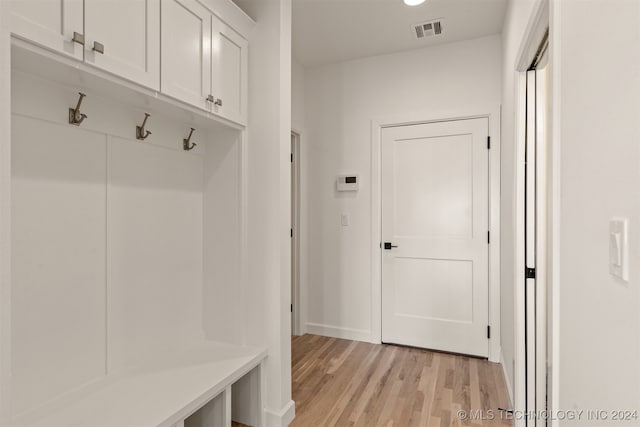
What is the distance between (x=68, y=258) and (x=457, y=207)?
9.04ft

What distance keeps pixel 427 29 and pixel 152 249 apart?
2603 mm

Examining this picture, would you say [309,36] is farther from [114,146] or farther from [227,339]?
[227,339]

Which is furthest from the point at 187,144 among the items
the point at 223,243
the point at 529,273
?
the point at 529,273

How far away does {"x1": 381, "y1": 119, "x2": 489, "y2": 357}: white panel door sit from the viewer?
3059mm

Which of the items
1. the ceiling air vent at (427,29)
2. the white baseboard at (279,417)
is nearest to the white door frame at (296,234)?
the ceiling air vent at (427,29)

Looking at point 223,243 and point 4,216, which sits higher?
point 4,216

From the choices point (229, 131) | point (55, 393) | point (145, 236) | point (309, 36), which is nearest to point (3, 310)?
point (55, 393)

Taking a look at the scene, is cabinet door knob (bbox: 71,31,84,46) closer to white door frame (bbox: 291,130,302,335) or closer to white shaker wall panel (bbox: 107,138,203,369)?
white shaker wall panel (bbox: 107,138,203,369)

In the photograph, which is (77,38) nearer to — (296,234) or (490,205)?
(296,234)

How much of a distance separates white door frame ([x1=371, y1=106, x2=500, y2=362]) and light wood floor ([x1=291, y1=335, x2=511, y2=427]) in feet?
1.00

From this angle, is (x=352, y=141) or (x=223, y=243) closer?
(x=223, y=243)

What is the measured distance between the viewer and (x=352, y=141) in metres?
3.48

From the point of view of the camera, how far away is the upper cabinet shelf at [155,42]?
112 cm

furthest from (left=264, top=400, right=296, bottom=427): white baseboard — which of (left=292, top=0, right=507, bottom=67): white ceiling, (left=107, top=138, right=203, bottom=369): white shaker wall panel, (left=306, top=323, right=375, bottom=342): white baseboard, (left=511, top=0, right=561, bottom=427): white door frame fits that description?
(left=292, top=0, right=507, bottom=67): white ceiling
